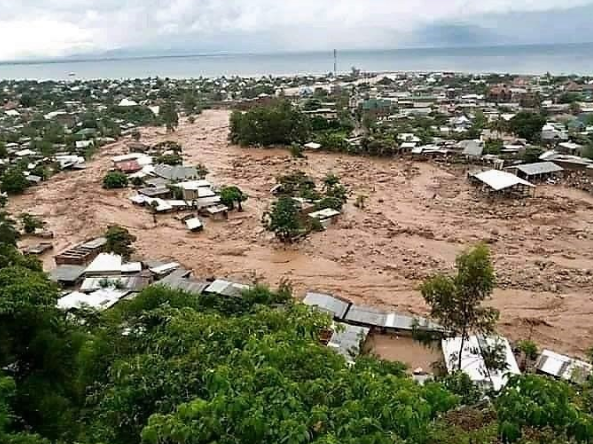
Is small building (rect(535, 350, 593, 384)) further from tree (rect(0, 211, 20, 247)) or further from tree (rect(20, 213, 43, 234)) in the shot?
tree (rect(20, 213, 43, 234))

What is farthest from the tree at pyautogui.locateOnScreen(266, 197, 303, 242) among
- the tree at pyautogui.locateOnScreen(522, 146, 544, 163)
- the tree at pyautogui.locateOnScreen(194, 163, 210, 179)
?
the tree at pyautogui.locateOnScreen(522, 146, 544, 163)

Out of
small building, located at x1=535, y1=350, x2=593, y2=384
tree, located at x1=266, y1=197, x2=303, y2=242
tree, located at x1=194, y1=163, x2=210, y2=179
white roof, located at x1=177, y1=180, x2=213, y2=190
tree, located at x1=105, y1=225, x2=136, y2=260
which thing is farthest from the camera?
tree, located at x1=194, y1=163, x2=210, y2=179

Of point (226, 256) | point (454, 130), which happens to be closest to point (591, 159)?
point (454, 130)

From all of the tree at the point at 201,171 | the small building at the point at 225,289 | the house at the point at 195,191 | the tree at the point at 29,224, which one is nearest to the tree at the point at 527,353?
the small building at the point at 225,289

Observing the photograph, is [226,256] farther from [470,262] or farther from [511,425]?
[511,425]

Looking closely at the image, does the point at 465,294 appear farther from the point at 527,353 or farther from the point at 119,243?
the point at 119,243

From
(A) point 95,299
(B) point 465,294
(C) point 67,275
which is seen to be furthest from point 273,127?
(B) point 465,294

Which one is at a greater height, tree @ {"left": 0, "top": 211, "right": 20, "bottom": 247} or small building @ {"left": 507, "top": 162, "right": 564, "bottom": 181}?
tree @ {"left": 0, "top": 211, "right": 20, "bottom": 247}
